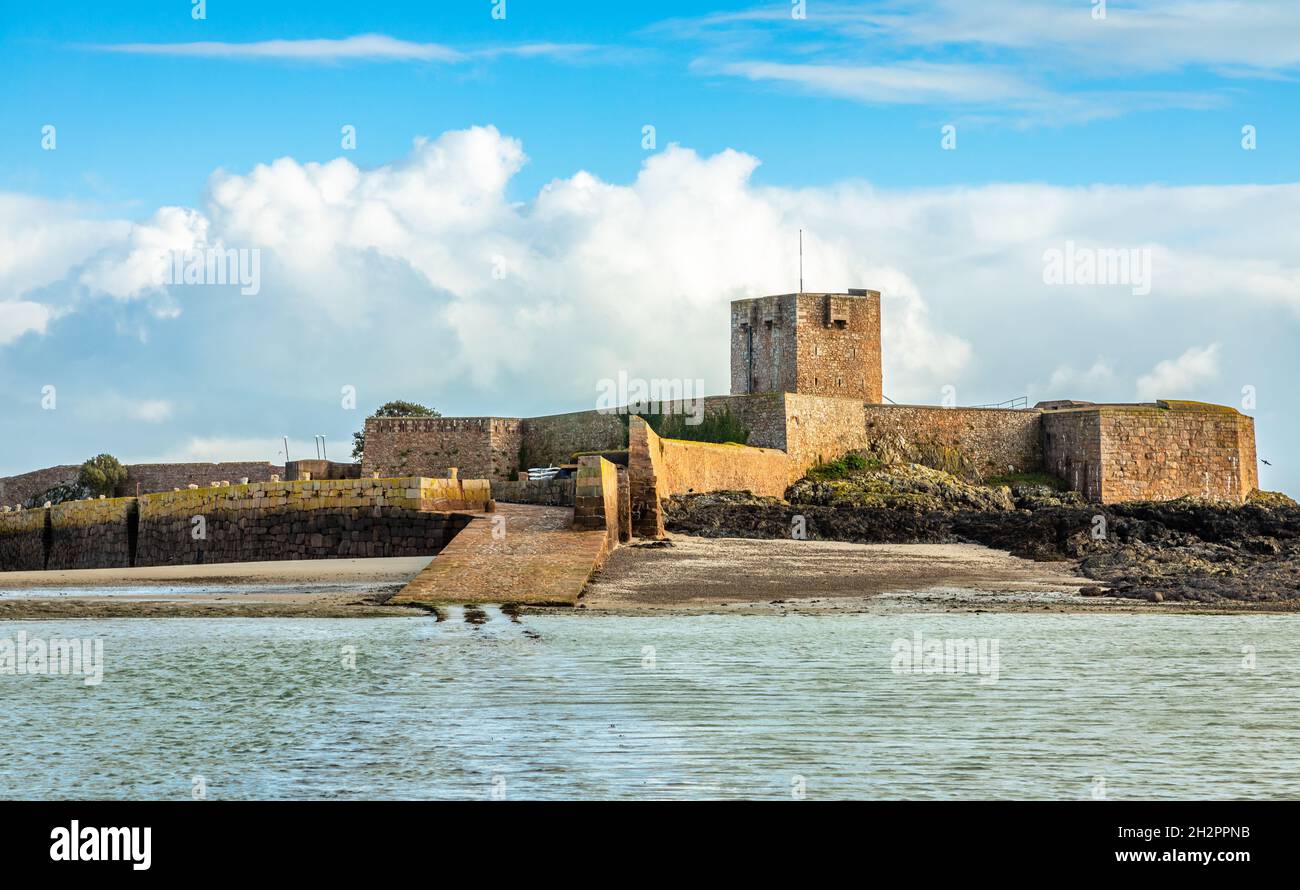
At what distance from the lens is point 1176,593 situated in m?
16.5

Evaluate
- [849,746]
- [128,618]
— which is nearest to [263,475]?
[128,618]

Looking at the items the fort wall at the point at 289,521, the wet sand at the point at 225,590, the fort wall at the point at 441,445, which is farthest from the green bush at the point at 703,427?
the wet sand at the point at 225,590

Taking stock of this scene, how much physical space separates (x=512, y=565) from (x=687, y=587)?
79.9 inches

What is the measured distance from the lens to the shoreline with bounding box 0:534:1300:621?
14.9 metres

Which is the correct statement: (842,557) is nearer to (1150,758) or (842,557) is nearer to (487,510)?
(487,510)

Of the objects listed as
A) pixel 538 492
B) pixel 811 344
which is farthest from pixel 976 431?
pixel 538 492

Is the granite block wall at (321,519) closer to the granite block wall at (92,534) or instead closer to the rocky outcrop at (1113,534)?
the granite block wall at (92,534)

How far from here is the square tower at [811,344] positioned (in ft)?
153

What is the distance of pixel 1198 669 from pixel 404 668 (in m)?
5.68

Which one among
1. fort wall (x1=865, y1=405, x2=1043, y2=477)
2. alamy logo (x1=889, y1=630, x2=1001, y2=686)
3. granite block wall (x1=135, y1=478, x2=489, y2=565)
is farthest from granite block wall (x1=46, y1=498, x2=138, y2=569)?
fort wall (x1=865, y1=405, x2=1043, y2=477)

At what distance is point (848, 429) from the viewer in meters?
44.0

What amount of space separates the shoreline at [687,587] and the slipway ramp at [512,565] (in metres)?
0.30
